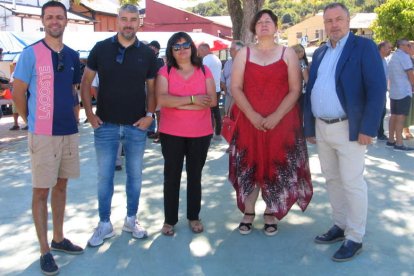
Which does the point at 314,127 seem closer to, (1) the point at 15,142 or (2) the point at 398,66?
(2) the point at 398,66

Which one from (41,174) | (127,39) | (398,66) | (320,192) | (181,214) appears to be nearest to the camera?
(41,174)

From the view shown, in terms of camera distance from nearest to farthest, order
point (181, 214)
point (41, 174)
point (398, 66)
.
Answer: point (41, 174) < point (181, 214) < point (398, 66)

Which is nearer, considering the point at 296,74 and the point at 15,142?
the point at 296,74

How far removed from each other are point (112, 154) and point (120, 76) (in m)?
0.68

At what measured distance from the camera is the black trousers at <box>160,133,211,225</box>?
4.25m

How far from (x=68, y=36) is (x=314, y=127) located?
1521cm

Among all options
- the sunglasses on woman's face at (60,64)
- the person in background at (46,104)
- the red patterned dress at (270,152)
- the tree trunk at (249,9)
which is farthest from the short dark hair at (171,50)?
the tree trunk at (249,9)

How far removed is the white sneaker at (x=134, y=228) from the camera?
14.0 feet

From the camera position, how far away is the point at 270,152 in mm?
4238

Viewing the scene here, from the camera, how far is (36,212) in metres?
3.71

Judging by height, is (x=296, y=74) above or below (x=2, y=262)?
above

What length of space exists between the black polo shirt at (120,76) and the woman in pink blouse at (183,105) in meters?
0.21

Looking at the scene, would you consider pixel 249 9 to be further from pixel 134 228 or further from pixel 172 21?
pixel 172 21

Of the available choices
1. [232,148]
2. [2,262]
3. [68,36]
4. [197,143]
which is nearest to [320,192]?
[232,148]
